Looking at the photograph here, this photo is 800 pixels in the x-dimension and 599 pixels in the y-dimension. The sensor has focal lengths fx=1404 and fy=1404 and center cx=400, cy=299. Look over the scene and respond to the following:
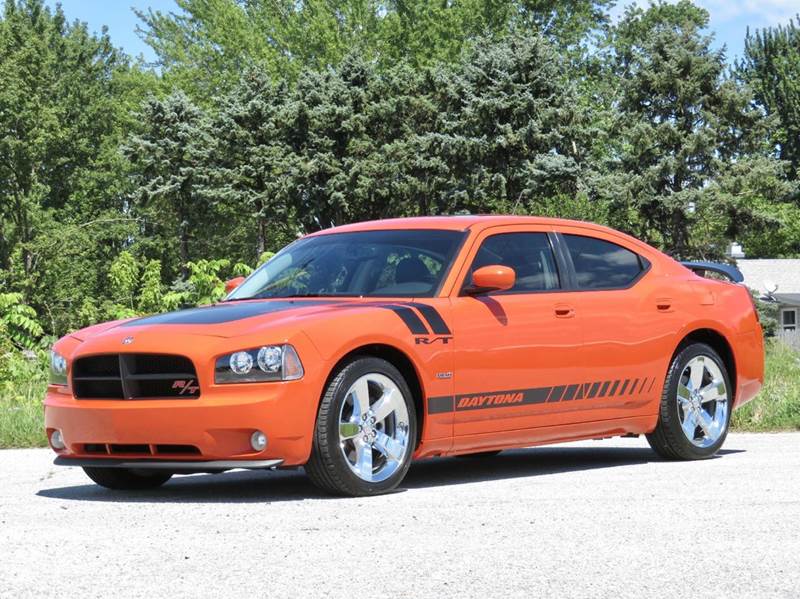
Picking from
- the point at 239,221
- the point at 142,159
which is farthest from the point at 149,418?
the point at 239,221

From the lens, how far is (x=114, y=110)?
234 feet

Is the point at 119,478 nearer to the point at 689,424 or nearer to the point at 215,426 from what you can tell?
the point at 215,426

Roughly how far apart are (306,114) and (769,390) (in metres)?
42.6

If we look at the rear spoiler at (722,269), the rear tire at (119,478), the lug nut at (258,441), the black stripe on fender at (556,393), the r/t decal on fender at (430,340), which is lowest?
the rear tire at (119,478)

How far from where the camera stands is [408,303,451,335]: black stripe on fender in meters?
7.97

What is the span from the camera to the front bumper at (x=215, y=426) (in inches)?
285

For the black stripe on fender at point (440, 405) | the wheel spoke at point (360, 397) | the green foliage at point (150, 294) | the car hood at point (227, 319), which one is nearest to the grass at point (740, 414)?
the green foliage at point (150, 294)

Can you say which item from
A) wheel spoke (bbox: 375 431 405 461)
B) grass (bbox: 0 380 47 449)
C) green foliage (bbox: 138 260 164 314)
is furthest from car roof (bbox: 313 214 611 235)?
green foliage (bbox: 138 260 164 314)

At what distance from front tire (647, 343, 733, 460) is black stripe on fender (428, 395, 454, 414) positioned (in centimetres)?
209

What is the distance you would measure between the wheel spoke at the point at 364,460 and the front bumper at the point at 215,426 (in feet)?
1.11

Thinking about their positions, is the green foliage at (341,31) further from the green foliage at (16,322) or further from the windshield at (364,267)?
the windshield at (364,267)

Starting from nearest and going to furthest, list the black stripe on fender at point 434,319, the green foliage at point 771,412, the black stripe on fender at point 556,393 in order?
1. the black stripe on fender at point 434,319
2. the black stripe on fender at point 556,393
3. the green foliage at point 771,412

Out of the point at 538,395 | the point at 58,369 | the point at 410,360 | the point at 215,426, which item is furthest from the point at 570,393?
the point at 58,369

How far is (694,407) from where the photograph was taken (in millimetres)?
9766
